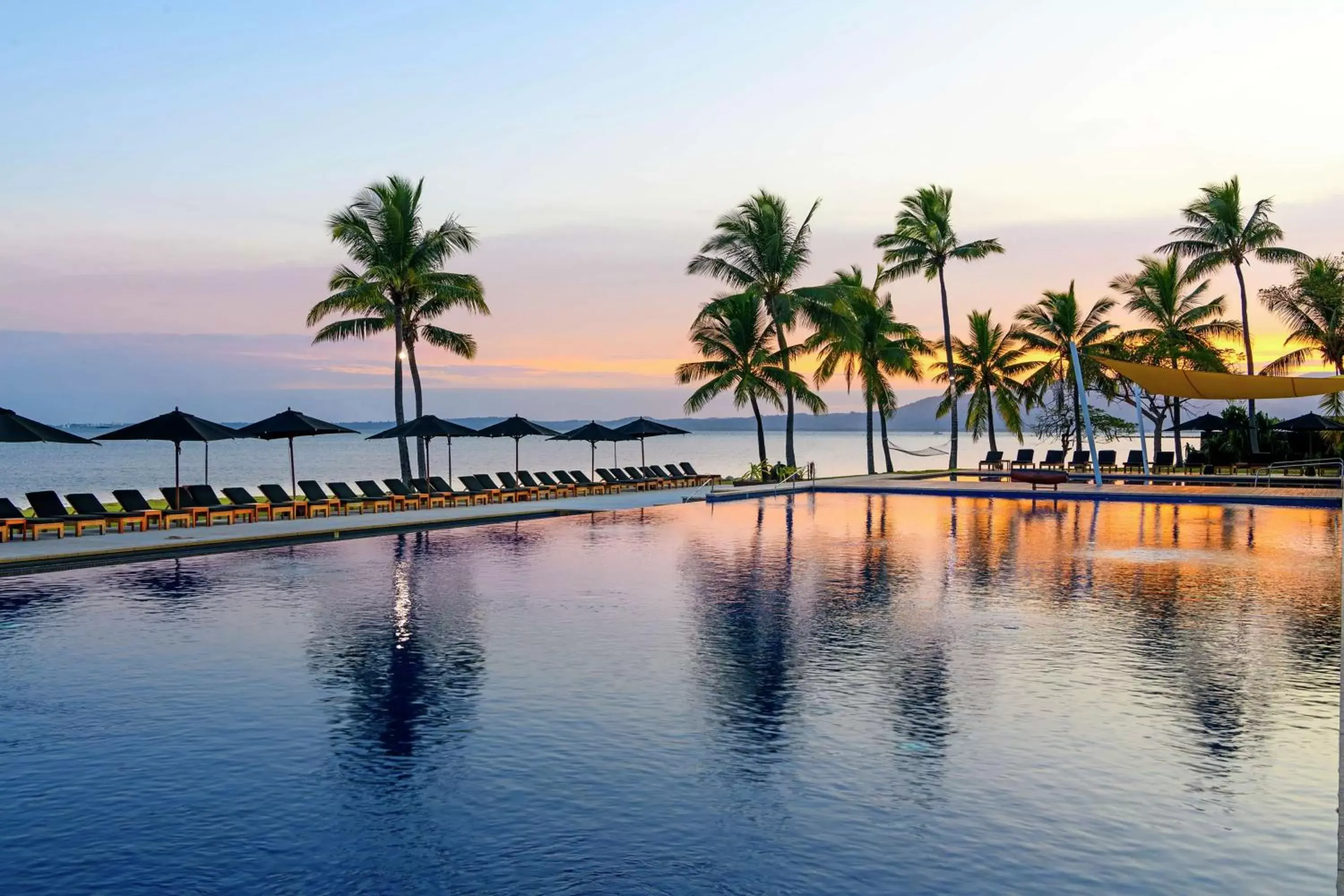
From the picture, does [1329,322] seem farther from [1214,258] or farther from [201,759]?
[201,759]

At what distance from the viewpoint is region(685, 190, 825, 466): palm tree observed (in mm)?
38875

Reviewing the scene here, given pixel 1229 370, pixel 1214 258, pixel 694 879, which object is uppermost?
pixel 1214 258

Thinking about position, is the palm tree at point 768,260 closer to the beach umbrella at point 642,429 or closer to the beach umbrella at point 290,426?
the beach umbrella at point 642,429

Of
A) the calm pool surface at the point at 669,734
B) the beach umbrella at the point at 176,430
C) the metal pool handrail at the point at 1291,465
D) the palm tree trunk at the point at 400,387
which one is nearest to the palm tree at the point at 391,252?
the palm tree trunk at the point at 400,387

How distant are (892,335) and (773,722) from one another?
1558 inches

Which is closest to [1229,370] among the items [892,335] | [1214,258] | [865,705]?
[1214,258]

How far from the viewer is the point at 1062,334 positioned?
4681 centimetres

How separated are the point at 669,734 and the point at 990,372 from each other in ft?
140

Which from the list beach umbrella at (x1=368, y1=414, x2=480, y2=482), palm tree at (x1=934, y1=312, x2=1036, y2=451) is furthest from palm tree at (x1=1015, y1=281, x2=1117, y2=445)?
beach umbrella at (x1=368, y1=414, x2=480, y2=482)

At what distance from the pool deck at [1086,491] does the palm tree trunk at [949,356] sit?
226 inches

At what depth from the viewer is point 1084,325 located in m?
46.9

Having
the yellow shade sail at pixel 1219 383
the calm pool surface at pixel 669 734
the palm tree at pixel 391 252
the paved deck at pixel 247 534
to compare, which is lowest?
the calm pool surface at pixel 669 734

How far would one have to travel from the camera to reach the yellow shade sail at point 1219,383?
98.2 feet

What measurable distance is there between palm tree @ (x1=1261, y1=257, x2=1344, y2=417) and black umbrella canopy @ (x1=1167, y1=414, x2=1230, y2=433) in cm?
271
